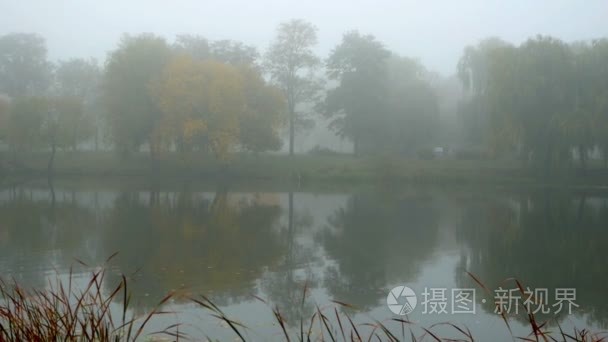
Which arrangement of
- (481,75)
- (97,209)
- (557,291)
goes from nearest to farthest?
(557,291)
(97,209)
(481,75)

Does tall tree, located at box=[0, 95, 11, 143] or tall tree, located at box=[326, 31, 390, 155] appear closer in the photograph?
tall tree, located at box=[0, 95, 11, 143]

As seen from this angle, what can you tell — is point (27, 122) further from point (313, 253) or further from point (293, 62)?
point (313, 253)

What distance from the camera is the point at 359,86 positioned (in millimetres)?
44062

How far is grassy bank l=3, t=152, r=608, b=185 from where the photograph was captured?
3609 cm

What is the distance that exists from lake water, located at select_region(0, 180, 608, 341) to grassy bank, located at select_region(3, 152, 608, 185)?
14.0 meters

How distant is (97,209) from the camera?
1877 cm

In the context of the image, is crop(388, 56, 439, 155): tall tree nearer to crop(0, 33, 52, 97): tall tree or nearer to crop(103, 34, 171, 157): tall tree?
crop(103, 34, 171, 157): tall tree

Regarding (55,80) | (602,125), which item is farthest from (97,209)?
(55,80)

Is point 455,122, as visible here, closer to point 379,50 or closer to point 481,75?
point 481,75

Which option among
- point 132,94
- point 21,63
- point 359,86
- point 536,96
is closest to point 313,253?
point 536,96

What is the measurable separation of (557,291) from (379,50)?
125ft

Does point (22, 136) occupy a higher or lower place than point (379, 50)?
lower

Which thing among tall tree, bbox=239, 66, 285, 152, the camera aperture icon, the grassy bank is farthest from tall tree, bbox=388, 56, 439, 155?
the camera aperture icon

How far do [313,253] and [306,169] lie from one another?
2701 centimetres
